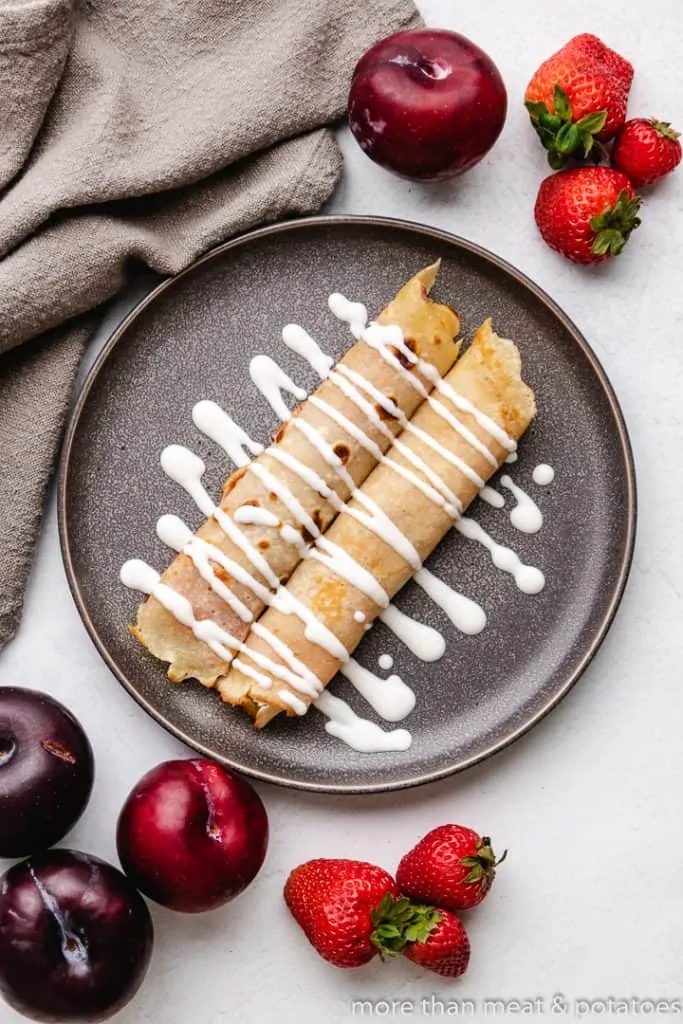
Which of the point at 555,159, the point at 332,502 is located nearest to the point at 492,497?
the point at 332,502

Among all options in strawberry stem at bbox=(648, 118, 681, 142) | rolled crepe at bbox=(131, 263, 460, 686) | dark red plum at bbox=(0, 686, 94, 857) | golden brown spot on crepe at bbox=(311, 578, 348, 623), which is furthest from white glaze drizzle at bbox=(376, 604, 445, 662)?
strawberry stem at bbox=(648, 118, 681, 142)

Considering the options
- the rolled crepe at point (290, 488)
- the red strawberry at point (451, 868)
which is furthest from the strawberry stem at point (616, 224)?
the red strawberry at point (451, 868)

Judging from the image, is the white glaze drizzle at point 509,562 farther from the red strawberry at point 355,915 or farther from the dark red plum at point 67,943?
the dark red plum at point 67,943

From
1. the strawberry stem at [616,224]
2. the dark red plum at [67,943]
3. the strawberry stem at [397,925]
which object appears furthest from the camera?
the strawberry stem at [616,224]

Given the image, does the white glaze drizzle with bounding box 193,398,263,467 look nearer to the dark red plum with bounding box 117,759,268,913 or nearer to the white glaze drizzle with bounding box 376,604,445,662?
the white glaze drizzle with bounding box 376,604,445,662

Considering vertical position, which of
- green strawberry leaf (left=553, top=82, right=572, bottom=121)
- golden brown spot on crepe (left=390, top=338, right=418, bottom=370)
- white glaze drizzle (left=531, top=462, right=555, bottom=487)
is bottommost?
white glaze drizzle (left=531, top=462, right=555, bottom=487)

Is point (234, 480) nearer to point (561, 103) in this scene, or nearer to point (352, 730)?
point (352, 730)
